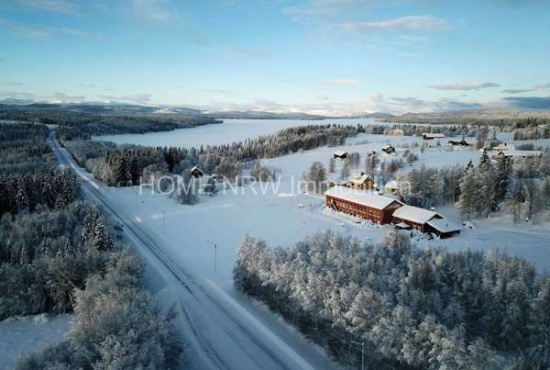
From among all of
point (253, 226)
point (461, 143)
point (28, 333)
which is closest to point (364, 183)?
point (253, 226)

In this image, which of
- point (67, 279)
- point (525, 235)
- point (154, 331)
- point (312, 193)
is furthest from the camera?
point (312, 193)

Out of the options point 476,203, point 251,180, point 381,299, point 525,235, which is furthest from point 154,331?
point 251,180

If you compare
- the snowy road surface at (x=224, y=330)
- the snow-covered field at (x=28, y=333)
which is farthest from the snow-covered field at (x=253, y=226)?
the snow-covered field at (x=28, y=333)

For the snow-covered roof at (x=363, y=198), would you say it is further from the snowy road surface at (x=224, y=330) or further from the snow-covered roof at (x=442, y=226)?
the snowy road surface at (x=224, y=330)

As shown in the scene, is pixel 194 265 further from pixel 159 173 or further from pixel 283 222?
pixel 159 173

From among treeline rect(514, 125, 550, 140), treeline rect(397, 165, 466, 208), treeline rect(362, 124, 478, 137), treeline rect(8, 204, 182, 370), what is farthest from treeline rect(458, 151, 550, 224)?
treeline rect(362, 124, 478, 137)

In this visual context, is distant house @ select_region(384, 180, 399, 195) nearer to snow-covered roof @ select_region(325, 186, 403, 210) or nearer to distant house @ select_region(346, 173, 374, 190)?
distant house @ select_region(346, 173, 374, 190)

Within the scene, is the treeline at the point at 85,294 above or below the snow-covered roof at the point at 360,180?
below
